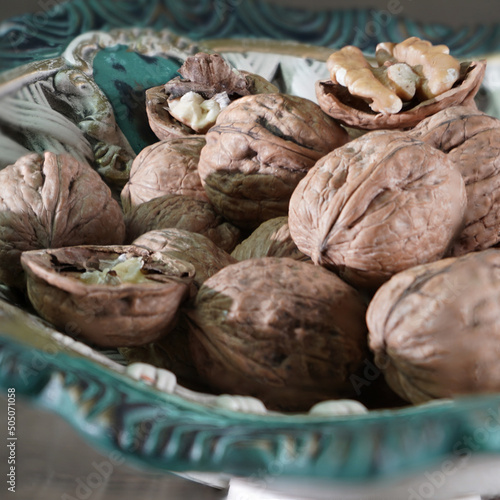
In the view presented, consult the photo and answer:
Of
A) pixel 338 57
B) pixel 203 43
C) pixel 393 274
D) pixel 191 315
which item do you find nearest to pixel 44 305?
pixel 191 315

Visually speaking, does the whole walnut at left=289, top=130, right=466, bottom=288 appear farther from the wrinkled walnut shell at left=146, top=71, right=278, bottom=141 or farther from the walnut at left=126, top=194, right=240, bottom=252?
the wrinkled walnut shell at left=146, top=71, right=278, bottom=141

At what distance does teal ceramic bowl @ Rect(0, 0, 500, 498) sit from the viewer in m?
0.48

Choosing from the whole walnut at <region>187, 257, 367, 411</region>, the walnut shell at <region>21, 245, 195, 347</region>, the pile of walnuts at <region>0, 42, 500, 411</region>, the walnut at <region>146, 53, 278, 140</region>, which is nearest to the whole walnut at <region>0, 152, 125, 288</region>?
the pile of walnuts at <region>0, 42, 500, 411</region>

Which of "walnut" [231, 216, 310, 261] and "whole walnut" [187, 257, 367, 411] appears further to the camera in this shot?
"walnut" [231, 216, 310, 261]

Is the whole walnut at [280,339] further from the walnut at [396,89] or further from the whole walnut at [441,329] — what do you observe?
the walnut at [396,89]

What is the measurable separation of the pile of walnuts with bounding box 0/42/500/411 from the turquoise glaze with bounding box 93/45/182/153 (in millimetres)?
396

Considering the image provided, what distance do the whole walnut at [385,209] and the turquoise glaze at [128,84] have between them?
71 centimetres

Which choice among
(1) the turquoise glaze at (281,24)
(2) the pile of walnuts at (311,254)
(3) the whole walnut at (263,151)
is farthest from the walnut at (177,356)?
(1) the turquoise glaze at (281,24)

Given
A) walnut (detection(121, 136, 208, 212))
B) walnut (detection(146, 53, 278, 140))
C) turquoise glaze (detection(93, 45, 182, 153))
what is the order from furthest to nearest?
1. turquoise glaze (detection(93, 45, 182, 153))
2. walnut (detection(146, 53, 278, 140))
3. walnut (detection(121, 136, 208, 212))

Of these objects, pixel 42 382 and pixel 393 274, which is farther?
pixel 393 274

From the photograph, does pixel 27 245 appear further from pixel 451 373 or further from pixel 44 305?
pixel 451 373

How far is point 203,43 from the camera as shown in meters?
1.56

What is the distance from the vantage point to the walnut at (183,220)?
1045 millimetres

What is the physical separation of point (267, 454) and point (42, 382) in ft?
0.68
